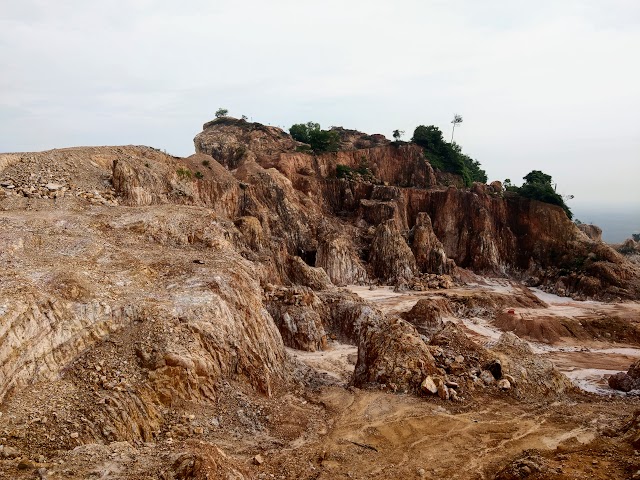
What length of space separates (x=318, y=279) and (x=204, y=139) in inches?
1260

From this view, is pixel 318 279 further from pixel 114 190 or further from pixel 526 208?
pixel 526 208

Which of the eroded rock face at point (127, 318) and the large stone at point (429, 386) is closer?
the eroded rock face at point (127, 318)

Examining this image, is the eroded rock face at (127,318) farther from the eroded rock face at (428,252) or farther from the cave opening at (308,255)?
the eroded rock face at (428,252)

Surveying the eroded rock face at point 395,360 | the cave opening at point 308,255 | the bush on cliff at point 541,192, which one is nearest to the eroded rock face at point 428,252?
the cave opening at point 308,255

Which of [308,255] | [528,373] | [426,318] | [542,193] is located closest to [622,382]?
[528,373]

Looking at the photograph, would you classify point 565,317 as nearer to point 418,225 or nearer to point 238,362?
point 418,225

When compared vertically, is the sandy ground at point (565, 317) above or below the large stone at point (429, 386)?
below

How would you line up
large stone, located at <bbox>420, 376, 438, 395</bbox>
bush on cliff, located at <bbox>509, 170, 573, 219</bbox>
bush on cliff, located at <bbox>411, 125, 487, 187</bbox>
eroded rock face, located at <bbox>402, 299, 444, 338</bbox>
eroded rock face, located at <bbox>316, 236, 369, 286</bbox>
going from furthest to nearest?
bush on cliff, located at <bbox>411, 125, 487, 187</bbox> → bush on cliff, located at <bbox>509, 170, 573, 219</bbox> → eroded rock face, located at <bbox>316, 236, 369, 286</bbox> → eroded rock face, located at <bbox>402, 299, 444, 338</bbox> → large stone, located at <bbox>420, 376, 438, 395</bbox>

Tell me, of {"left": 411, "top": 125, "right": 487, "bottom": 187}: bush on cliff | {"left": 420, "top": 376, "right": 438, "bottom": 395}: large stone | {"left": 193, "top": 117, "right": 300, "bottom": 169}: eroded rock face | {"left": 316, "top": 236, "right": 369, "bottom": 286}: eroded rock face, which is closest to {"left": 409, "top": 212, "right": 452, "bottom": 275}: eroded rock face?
{"left": 316, "top": 236, "right": 369, "bottom": 286}: eroded rock face

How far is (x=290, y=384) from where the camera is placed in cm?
1521

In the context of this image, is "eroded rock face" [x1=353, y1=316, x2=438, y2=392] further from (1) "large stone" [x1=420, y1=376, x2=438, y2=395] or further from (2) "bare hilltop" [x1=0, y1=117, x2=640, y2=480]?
(1) "large stone" [x1=420, y1=376, x2=438, y2=395]

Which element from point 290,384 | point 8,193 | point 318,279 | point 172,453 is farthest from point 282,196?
point 172,453

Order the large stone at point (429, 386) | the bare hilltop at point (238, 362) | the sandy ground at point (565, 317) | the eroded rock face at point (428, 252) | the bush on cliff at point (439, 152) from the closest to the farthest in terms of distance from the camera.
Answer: the bare hilltop at point (238, 362)
the large stone at point (429, 386)
the sandy ground at point (565, 317)
the eroded rock face at point (428, 252)
the bush on cliff at point (439, 152)

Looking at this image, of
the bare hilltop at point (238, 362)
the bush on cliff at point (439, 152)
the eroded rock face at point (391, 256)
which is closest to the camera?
the bare hilltop at point (238, 362)
